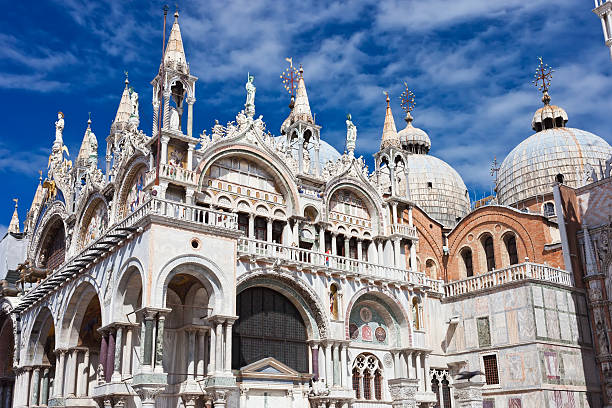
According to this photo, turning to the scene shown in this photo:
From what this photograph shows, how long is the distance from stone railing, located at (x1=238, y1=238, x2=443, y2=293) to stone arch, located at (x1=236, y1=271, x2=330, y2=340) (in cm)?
76

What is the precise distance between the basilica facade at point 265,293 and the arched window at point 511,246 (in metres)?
0.26

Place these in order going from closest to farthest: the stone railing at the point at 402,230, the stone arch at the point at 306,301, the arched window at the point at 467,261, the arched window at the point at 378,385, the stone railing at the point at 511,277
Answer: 1. the stone arch at the point at 306,301
2. the arched window at the point at 378,385
3. the stone railing at the point at 511,277
4. the stone railing at the point at 402,230
5. the arched window at the point at 467,261

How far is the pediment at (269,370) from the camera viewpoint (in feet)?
79.9

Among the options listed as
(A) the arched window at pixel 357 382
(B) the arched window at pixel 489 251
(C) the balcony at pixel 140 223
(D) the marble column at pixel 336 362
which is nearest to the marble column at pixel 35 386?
(C) the balcony at pixel 140 223

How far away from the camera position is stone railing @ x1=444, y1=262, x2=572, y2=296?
29297 millimetres

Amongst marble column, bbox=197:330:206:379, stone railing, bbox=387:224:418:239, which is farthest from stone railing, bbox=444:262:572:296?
marble column, bbox=197:330:206:379

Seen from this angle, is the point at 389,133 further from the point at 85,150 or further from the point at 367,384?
the point at 85,150

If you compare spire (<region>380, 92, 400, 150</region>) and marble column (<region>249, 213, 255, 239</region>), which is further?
spire (<region>380, 92, 400, 150</region>)

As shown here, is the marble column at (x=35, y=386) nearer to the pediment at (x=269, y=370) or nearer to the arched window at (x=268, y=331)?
the arched window at (x=268, y=331)

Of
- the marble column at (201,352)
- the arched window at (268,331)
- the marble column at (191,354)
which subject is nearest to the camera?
the marble column at (201,352)

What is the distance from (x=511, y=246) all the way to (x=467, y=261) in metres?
3.06

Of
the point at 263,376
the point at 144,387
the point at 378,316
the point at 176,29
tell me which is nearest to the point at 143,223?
the point at 144,387

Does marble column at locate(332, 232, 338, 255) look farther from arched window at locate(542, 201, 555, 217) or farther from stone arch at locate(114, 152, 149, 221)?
arched window at locate(542, 201, 555, 217)

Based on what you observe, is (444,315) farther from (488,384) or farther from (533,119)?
(533,119)
